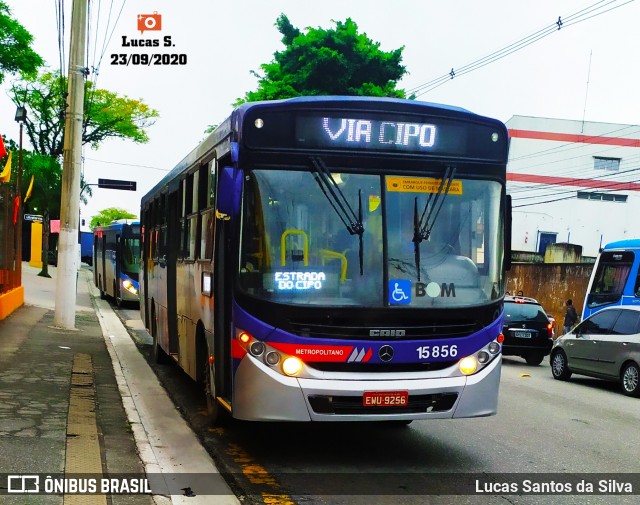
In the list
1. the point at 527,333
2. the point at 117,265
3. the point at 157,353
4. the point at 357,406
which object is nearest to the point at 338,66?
the point at 117,265

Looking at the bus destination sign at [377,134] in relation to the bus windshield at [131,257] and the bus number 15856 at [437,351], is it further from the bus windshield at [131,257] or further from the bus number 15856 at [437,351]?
the bus windshield at [131,257]

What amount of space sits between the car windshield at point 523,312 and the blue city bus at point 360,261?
12619mm

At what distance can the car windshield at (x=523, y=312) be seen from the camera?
1970cm

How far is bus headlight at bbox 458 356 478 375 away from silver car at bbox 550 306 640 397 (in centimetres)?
784

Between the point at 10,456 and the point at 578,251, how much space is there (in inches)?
1265

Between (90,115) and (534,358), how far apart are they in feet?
140

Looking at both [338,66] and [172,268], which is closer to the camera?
[172,268]

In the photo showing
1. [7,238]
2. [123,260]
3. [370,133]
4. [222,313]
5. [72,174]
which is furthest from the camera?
[123,260]

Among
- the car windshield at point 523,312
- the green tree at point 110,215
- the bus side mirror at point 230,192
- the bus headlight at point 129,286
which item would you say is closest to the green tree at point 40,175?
the bus headlight at point 129,286

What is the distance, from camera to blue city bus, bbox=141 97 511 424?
676 centimetres

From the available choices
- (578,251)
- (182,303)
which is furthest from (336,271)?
(578,251)

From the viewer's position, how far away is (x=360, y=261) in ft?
22.7

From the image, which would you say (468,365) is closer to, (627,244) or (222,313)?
(222,313)

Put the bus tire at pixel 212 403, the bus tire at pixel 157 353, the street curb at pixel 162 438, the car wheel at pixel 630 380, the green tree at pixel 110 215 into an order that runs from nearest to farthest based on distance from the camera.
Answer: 1. the street curb at pixel 162 438
2. the bus tire at pixel 212 403
3. the car wheel at pixel 630 380
4. the bus tire at pixel 157 353
5. the green tree at pixel 110 215
